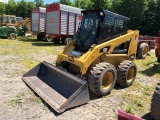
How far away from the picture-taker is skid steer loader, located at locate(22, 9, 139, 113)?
5.17m

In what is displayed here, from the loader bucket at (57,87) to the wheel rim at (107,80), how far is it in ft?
3.00

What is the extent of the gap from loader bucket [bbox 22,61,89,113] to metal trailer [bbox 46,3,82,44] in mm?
9475

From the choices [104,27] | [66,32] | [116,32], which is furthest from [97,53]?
[66,32]

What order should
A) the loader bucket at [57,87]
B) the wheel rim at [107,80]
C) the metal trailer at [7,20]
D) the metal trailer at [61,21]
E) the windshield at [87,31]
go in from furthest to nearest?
the metal trailer at [7,20] < the metal trailer at [61,21] < the windshield at [87,31] < the wheel rim at [107,80] < the loader bucket at [57,87]

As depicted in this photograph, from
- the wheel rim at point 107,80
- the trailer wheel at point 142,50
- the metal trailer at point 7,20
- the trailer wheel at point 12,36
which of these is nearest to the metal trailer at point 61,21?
the trailer wheel at point 12,36

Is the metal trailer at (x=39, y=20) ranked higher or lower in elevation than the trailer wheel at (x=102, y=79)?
higher

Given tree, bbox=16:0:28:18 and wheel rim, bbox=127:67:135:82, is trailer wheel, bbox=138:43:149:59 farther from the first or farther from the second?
tree, bbox=16:0:28:18

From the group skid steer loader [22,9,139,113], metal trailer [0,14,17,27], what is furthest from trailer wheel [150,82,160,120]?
metal trailer [0,14,17,27]

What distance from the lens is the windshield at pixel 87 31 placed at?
600 cm

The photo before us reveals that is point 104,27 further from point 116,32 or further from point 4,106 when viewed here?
point 4,106

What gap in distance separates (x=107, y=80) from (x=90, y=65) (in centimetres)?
64

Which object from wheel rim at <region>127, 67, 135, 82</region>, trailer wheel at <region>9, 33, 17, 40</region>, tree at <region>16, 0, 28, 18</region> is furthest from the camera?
tree at <region>16, 0, 28, 18</region>

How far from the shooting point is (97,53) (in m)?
5.56

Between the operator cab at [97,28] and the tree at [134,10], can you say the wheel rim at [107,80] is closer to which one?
the operator cab at [97,28]
